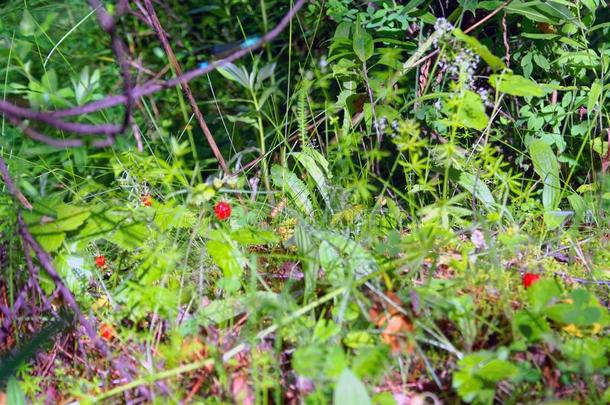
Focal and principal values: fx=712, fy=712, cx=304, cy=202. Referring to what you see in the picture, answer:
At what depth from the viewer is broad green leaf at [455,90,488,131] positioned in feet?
5.19

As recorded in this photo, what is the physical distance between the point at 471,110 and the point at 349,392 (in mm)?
805

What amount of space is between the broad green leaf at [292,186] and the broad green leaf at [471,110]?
482mm

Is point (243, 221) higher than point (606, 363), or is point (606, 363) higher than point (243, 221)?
point (606, 363)

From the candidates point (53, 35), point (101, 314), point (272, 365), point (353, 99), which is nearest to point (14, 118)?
point (101, 314)

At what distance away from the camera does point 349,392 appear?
110cm

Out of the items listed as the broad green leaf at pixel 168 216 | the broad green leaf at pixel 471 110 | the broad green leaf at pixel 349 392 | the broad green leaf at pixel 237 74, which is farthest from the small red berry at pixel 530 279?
the broad green leaf at pixel 237 74

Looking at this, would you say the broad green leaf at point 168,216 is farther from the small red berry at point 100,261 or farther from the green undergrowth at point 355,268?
the small red berry at point 100,261

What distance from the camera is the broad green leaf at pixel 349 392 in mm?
1098

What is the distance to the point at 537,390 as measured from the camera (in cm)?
127

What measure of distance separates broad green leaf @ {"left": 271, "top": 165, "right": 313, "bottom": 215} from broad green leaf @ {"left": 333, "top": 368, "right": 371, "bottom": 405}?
2.81 feet

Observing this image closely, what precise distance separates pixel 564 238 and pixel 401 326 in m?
0.67

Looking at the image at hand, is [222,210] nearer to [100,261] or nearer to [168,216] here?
[168,216]

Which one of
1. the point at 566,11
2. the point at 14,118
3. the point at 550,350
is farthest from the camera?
the point at 566,11

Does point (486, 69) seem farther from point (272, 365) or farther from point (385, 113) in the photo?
point (272, 365)
